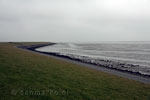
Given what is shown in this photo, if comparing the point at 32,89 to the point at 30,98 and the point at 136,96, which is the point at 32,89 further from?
the point at 136,96

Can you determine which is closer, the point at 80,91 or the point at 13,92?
the point at 13,92

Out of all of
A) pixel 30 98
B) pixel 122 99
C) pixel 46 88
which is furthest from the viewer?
pixel 46 88

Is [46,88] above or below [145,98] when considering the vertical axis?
above

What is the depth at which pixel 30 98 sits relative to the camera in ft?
17.6

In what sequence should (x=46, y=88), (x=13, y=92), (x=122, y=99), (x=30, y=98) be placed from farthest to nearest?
(x=46, y=88) < (x=122, y=99) < (x=13, y=92) < (x=30, y=98)

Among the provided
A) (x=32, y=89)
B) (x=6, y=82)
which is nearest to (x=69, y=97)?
(x=32, y=89)

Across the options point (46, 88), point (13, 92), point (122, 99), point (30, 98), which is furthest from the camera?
point (46, 88)

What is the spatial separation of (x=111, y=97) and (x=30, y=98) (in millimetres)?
4520

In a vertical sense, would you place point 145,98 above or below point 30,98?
below

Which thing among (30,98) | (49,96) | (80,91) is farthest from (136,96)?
(30,98)

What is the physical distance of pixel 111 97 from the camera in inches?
245

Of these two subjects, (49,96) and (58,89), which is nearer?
(49,96)

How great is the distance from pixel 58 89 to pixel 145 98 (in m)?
5.39

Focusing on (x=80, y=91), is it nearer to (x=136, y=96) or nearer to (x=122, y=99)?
(x=122, y=99)
